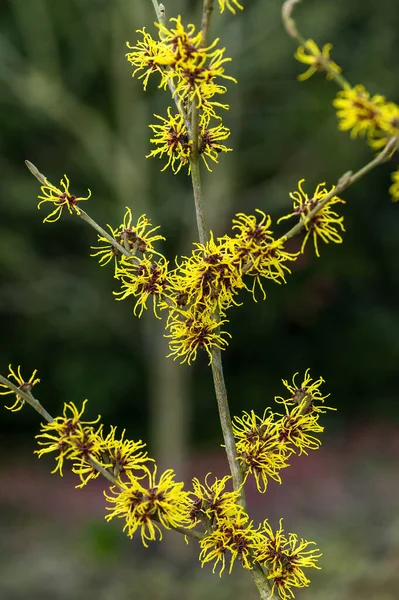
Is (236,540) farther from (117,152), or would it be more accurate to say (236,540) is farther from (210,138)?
(117,152)

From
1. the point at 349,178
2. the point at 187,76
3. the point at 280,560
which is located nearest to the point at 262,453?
the point at 280,560

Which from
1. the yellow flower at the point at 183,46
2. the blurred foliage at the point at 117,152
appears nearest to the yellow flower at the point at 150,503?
the yellow flower at the point at 183,46

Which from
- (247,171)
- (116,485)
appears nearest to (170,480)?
(116,485)

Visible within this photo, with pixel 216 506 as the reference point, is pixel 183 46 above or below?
above

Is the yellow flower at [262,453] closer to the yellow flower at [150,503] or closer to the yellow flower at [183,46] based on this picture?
the yellow flower at [150,503]

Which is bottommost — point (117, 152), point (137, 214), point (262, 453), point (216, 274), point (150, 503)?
point (150, 503)

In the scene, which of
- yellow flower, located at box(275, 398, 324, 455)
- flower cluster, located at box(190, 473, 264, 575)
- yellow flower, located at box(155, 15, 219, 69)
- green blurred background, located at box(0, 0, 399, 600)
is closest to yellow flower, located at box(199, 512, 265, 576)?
flower cluster, located at box(190, 473, 264, 575)
